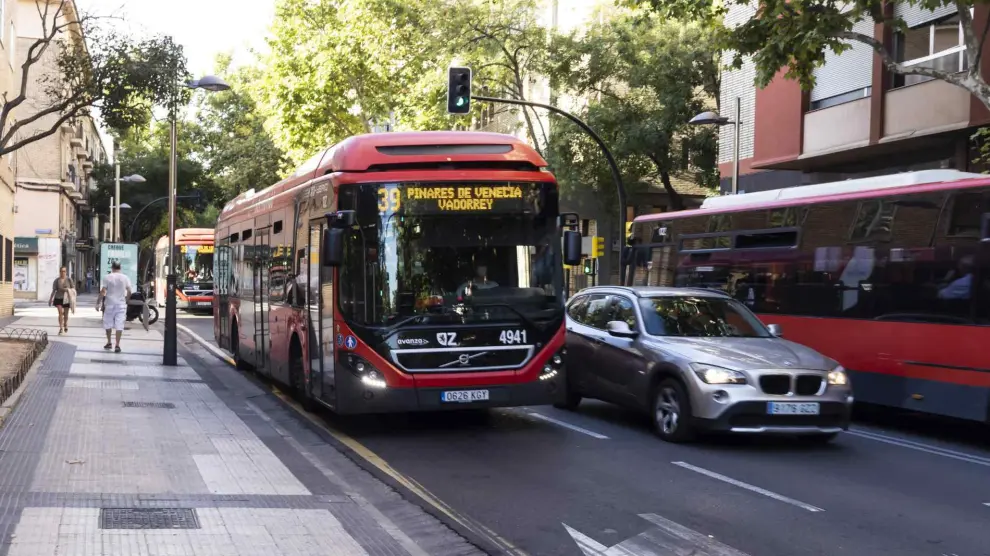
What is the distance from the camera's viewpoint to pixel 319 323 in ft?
37.8

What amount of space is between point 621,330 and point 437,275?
2216 mm

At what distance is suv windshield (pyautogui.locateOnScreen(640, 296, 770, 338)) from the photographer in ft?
38.5

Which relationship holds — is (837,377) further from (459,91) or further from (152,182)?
(152,182)

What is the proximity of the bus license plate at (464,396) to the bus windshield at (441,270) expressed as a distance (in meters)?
0.71

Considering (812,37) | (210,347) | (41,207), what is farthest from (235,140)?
(812,37)

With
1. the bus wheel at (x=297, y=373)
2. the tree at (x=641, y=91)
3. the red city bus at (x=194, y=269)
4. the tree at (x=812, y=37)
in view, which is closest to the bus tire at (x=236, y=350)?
the bus wheel at (x=297, y=373)

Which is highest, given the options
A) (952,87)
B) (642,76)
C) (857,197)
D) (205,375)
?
(642,76)

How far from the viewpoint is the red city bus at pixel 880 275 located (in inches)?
443

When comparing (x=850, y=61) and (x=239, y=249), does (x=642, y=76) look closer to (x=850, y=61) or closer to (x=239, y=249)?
(x=850, y=61)

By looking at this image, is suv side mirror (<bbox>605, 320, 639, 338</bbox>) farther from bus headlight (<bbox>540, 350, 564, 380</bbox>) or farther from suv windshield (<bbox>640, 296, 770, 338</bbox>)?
bus headlight (<bbox>540, 350, 564, 380</bbox>)

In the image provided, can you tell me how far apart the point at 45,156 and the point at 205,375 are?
4467 centimetres

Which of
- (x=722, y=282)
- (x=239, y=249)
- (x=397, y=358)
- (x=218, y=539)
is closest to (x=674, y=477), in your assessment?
(x=397, y=358)

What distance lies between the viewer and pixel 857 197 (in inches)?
516

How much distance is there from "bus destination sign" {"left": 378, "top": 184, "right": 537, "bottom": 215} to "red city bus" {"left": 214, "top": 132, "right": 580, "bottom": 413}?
0.01 metres
